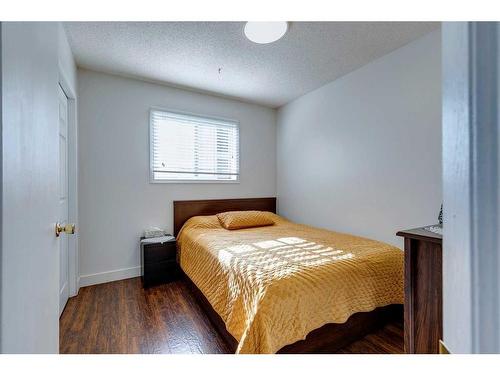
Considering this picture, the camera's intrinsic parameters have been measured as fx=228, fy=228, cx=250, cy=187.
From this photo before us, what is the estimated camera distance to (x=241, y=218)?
9.75ft

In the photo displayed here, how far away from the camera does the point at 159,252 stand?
262 cm

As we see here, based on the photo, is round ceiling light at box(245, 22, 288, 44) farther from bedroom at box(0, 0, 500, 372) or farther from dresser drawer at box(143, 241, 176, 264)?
dresser drawer at box(143, 241, 176, 264)

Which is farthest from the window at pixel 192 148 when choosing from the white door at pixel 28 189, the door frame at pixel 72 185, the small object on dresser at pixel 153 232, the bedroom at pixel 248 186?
the white door at pixel 28 189

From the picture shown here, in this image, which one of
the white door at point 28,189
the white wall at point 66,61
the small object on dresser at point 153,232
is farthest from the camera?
the small object on dresser at point 153,232

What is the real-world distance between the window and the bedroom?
2 centimetres

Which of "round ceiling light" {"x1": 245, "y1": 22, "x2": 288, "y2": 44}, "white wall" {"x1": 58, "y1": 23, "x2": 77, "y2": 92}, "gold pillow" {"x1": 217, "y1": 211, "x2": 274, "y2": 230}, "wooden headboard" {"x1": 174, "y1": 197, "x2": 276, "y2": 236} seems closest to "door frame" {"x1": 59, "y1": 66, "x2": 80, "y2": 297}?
"white wall" {"x1": 58, "y1": 23, "x2": 77, "y2": 92}

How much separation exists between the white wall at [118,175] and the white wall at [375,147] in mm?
1592

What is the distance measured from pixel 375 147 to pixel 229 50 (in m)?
1.77

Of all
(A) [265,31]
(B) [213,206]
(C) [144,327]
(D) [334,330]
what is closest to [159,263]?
(C) [144,327]

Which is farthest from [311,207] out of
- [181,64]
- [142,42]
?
[142,42]

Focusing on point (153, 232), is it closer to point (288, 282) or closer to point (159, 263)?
point (159, 263)

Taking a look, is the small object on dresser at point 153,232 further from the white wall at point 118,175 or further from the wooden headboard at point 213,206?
the wooden headboard at point 213,206

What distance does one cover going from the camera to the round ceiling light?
1.83 m

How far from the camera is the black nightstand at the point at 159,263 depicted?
2555 millimetres
